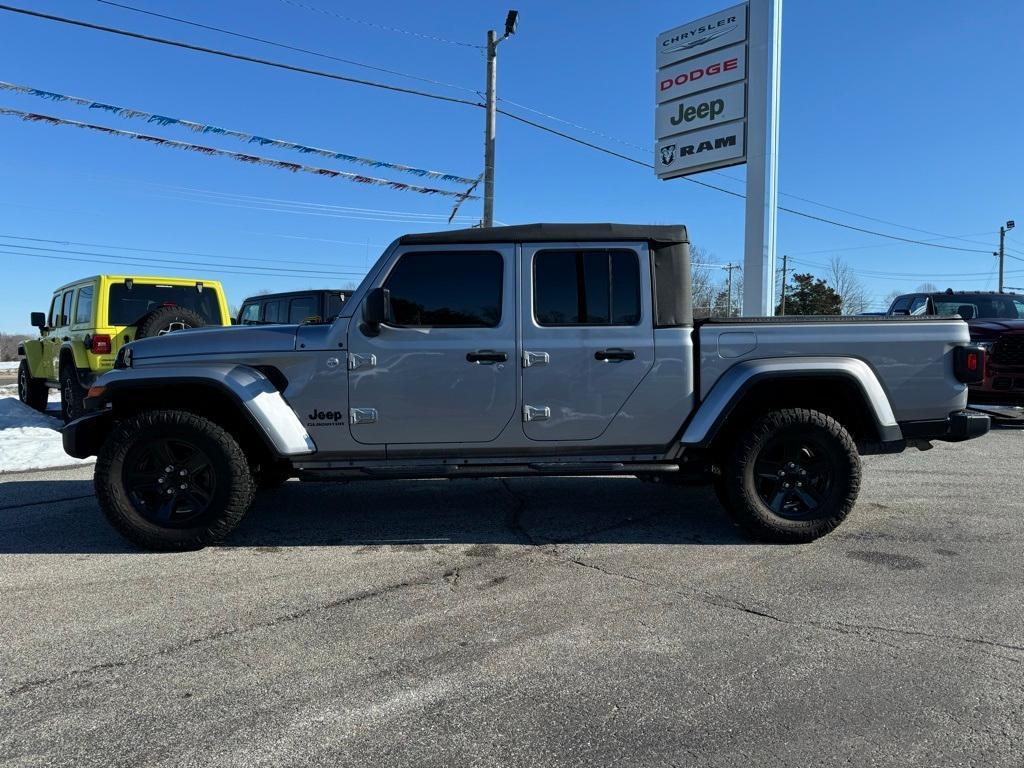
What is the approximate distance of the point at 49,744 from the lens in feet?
7.59

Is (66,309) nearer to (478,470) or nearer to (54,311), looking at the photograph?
(54,311)

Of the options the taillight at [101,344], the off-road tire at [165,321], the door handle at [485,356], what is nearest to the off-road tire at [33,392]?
the taillight at [101,344]

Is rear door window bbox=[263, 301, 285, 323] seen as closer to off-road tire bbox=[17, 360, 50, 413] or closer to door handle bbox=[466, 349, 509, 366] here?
off-road tire bbox=[17, 360, 50, 413]

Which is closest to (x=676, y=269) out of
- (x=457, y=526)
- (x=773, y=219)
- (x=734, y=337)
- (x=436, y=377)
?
(x=734, y=337)

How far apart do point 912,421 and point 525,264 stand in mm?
2774

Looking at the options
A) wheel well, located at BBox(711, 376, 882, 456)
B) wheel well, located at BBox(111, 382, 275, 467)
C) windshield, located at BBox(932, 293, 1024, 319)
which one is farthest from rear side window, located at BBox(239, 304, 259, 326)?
windshield, located at BBox(932, 293, 1024, 319)

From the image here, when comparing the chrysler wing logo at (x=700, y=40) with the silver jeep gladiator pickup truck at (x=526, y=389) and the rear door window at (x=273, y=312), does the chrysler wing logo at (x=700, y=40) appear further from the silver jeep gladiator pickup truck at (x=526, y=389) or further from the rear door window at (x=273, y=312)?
the silver jeep gladiator pickup truck at (x=526, y=389)

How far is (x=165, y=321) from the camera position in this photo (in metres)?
8.31

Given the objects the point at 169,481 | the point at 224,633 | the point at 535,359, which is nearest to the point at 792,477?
the point at 535,359

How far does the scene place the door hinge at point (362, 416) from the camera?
433 cm

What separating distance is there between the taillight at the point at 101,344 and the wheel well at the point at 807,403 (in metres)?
8.07

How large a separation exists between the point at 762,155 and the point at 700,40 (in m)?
2.71

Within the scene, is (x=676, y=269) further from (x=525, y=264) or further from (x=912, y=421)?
(x=912, y=421)

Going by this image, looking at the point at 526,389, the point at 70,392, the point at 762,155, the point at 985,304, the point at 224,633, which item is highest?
the point at 762,155
